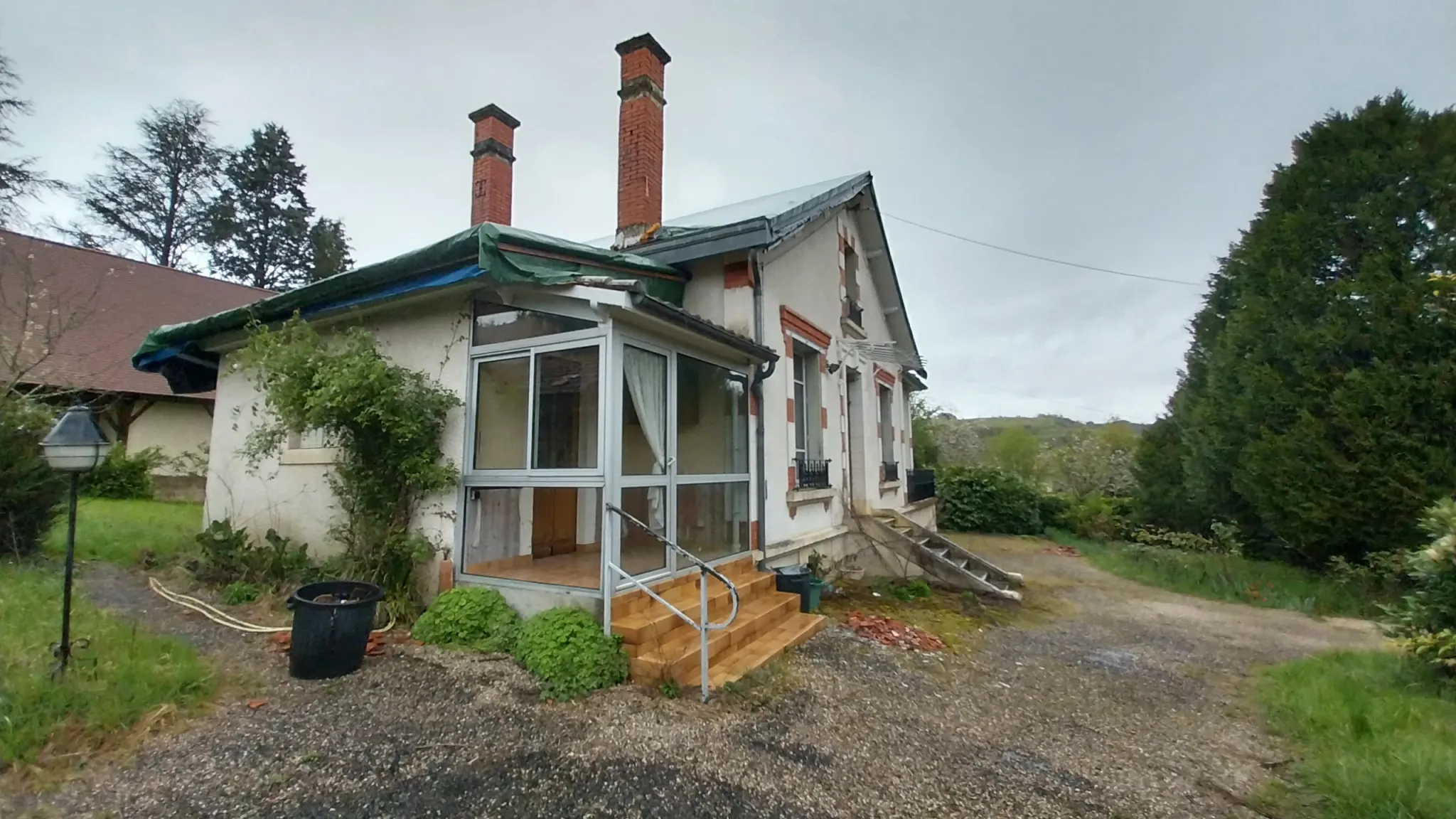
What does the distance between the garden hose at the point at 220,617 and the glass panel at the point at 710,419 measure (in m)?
2.84

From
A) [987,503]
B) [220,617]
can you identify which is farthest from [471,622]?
[987,503]

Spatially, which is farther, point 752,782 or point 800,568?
point 800,568

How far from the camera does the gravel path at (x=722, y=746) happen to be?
270 centimetres

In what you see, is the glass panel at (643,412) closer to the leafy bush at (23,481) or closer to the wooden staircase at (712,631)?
the wooden staircase at (712,631)

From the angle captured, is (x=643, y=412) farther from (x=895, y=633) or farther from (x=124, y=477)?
(x=124, y=477)

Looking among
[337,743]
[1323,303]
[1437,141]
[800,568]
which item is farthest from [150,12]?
[1437,141]

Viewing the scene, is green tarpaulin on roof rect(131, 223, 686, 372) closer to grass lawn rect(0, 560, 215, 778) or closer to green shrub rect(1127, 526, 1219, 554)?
grass lawn rect(0, 560, 215, 778)

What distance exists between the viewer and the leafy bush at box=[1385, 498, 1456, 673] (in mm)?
4348

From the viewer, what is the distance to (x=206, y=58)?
8031 millimetres

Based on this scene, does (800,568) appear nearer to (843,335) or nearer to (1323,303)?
(843,335)

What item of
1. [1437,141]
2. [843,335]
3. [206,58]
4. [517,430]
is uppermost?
[206,58]

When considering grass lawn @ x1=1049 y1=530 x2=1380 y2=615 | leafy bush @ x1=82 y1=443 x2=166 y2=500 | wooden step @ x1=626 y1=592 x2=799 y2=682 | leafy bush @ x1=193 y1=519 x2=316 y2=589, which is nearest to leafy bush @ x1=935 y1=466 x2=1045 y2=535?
grass lawn @ x1=1049 y1=530 x2=1380 y2=615

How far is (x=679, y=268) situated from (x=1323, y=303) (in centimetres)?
924

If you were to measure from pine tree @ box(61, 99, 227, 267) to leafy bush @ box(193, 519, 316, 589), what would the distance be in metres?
27.5
